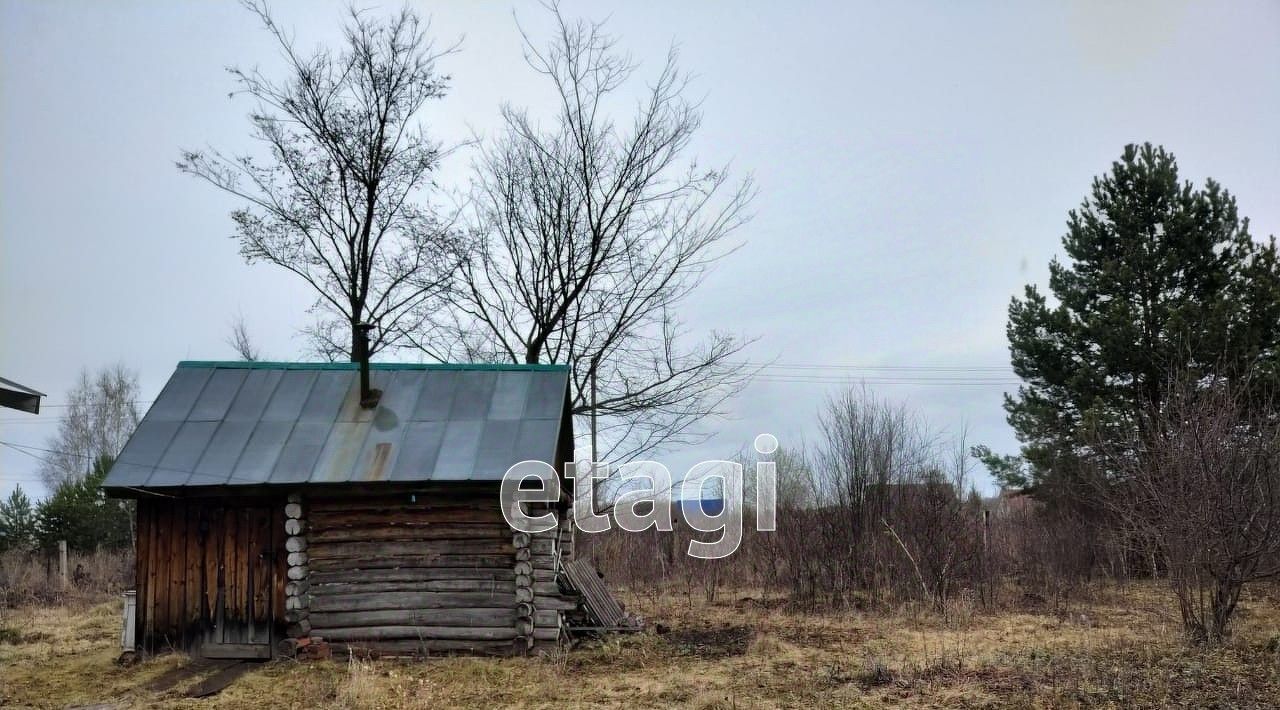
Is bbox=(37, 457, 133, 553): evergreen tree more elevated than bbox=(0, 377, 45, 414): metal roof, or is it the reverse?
bbox=(0, 377, 45, 414): metal roof

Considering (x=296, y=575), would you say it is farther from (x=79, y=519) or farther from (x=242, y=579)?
(x=79, y=519)

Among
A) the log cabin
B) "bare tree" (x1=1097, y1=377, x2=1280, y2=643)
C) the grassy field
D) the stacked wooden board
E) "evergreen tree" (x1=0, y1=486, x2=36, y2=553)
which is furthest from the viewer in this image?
"evergreen tree" (x1=0, y1=486, x2=36, y2=553)

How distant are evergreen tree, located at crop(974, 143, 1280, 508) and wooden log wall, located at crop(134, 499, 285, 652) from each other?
1466 centimetres

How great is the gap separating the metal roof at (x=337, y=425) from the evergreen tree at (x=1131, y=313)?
39.2 ft

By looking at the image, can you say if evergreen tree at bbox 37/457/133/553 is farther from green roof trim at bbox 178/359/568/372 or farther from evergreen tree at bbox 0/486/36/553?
green roof trim at bbox 178/359/568/372

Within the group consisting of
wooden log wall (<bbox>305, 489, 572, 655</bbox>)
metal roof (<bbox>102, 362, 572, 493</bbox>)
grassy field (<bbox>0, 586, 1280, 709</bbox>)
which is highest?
metal roof (<bbox>102, 362, 572, 493</bbox>)

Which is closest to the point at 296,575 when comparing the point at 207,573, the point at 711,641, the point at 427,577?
the point at 207,573

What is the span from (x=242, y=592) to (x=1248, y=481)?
37.0 feet

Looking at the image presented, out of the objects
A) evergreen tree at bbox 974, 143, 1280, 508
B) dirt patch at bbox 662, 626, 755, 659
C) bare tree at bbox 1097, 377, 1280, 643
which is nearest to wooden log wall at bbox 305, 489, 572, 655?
dirt patch at bbox 662, 626, 755, 659

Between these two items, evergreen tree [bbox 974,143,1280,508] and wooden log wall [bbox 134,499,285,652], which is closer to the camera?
wooden log wall [bbox 134,499,285,652]

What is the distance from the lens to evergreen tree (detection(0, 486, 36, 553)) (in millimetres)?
22836

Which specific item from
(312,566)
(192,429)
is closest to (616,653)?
(312,566)

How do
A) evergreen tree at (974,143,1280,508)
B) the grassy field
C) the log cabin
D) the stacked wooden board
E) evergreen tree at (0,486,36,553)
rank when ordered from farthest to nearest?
1. evergreen tree at (0,486,36,553)
2. evergreen tree at (974,143,1280,508)
3. the stacked wooden board
4. the log cabin
5. the grassy field

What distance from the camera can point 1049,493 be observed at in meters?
20.5
